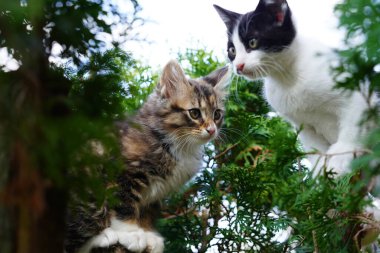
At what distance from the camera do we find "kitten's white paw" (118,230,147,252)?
1494 millimetres

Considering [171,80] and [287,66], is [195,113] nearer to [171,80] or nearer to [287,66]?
[171,80]

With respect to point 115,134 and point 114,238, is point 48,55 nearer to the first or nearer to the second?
point 115,134

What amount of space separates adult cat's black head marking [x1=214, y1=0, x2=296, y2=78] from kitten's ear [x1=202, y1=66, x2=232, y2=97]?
0.22 ft

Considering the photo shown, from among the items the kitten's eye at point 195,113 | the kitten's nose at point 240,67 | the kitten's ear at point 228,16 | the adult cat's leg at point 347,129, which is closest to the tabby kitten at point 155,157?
the kitten's eye at point 195,113

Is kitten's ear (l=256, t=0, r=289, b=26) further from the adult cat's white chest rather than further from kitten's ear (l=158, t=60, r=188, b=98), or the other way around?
kitten's ear (l=158, t=60, r=188, b=98)

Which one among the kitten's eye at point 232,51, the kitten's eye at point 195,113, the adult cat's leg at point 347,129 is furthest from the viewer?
the kitten's eye at point 232,51

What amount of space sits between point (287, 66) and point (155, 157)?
665mm

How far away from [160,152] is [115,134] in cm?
104

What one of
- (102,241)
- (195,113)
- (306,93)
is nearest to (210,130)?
(195,113)

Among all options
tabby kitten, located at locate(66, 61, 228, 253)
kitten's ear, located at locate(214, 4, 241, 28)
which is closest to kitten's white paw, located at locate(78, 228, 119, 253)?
tabby kitten, located at locate(66, 61, 228, 253)

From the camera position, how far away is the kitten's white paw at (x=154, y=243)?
154 cm

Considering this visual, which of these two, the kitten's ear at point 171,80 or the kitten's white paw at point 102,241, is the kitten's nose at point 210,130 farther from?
the kitten's white paw at point 102,241

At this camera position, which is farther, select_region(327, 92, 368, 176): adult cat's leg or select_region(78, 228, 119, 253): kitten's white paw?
select_region(327, 92, 368, 176): adult cat's leg

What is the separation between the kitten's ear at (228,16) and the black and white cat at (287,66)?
1.6 inches
